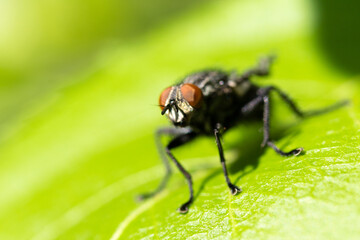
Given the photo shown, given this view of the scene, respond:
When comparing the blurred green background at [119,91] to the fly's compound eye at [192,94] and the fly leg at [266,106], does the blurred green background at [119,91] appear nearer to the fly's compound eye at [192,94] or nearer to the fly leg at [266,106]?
the fly leg at [266,106]

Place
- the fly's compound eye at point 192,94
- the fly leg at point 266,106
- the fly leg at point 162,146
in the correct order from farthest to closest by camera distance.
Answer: the fly leg at point 162,146, the fly leg at point 266,106, the fly's compound eye at point 192,94

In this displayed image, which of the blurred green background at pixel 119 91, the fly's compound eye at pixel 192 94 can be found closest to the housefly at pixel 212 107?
the fly's compound eye at pixel 192 94

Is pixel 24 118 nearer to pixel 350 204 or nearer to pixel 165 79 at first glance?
pixel 165 79

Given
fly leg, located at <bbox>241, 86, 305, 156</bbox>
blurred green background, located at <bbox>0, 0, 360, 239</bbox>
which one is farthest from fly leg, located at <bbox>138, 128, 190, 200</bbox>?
fly leg, located at <bbox>241, 86, 305, 156</bbox>

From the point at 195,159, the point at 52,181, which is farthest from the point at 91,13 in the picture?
the point at 195,159

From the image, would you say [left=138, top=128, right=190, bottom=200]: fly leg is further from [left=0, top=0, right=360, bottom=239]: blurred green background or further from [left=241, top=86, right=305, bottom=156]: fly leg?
[left=241, top=86, right=305, bottom=156]: fly leg

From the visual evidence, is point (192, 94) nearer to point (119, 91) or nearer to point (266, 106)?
point (266, 106)
